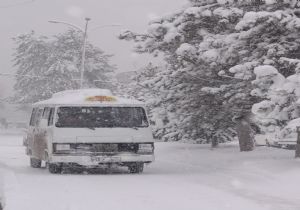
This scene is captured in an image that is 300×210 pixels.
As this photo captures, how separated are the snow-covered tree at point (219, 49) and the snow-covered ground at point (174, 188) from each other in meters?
2.28

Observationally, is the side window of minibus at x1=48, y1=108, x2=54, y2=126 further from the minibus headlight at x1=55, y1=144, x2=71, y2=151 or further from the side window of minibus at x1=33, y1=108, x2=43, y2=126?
the side window of minibus at x1=33, y1=108, x2=43, y2=126

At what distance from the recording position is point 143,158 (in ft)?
52.4

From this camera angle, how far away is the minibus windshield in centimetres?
1609

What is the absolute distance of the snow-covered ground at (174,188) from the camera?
10070 millimetres

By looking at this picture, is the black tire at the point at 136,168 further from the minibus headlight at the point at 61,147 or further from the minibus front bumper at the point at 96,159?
the minibus headlight at the point at 61,147

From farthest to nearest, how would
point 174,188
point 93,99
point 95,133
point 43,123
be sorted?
point 43,123 → point 93,99 → point 95,133 → point 174,188

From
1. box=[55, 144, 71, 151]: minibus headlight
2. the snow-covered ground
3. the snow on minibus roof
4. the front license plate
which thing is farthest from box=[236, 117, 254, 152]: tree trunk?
box=[55, 144, 71, 151]: minibus headlight

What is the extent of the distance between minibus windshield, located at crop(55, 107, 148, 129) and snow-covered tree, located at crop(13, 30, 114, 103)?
201 ft

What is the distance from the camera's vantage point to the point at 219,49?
1755 cm

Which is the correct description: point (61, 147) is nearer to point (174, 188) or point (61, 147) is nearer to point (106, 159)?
point (106, 159)

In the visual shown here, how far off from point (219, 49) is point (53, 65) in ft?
207

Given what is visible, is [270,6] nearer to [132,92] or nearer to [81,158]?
[81,158]

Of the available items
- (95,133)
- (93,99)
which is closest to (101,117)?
(93,99)

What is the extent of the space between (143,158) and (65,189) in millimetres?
4088
